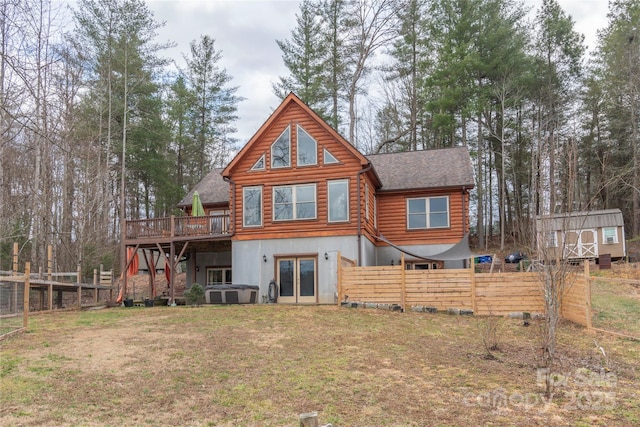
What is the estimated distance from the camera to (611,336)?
10.1 m

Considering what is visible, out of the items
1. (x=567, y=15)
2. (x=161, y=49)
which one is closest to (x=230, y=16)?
(x=161, y=49)

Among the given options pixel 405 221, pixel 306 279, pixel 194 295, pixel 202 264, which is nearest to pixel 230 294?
pixel 194 295

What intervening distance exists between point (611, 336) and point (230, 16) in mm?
16609

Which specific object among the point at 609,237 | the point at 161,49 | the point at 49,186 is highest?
the point at 161,49

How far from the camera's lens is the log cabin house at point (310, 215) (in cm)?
1675

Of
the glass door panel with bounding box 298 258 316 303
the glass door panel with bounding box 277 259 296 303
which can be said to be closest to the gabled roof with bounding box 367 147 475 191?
the glass door panel with bounding box 298 258 316 303

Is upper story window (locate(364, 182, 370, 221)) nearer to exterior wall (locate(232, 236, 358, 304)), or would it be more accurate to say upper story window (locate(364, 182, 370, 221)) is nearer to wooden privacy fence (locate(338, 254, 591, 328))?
exterior wall (locate(232, 236, 358, 304))

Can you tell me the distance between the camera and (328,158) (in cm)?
1722

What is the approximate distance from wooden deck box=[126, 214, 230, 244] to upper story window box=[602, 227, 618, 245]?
69.2 ft

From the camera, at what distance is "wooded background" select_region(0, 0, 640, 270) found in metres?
24.0

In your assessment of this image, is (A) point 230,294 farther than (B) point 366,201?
No

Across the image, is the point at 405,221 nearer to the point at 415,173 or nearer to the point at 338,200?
the point at 415,173

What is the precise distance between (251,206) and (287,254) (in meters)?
2.39

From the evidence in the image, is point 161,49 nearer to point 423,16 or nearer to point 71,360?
point 423,16
